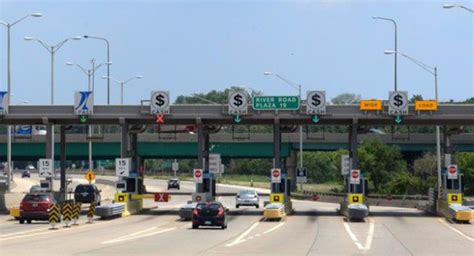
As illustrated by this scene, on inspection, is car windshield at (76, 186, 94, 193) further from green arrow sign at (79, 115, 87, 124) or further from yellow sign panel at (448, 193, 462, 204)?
yellow sign panel at (448, 193, 462, 204)

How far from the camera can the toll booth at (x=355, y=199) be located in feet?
153

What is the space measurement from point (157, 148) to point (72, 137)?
32.1 feet

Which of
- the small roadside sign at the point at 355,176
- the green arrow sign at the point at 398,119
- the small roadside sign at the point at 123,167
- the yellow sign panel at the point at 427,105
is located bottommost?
the small roadside sign at the point at 355,176

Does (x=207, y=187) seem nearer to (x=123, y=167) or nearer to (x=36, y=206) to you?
(x=123, y=167)

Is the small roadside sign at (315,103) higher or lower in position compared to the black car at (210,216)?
higher

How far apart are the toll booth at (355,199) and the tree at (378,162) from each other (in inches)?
1848

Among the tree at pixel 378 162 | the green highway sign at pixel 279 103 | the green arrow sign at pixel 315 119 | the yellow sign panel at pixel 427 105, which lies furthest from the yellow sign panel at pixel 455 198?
the tree at pixel 378 162

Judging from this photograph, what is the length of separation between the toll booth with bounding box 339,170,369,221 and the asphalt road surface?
2.87 ft

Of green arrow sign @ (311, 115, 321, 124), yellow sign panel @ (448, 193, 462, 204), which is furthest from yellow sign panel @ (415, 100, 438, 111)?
green arrow sign @ (311, 115, 321, 124)

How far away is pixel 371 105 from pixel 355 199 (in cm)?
582

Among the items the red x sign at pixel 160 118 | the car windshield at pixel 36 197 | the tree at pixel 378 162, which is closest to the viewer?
the car windshield at pixel 36 197

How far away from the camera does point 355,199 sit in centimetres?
5131

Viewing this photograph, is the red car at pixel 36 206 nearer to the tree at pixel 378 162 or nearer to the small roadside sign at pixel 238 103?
the small roadside sign at pixel 238 103

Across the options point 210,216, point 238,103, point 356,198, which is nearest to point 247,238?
point 210,216
